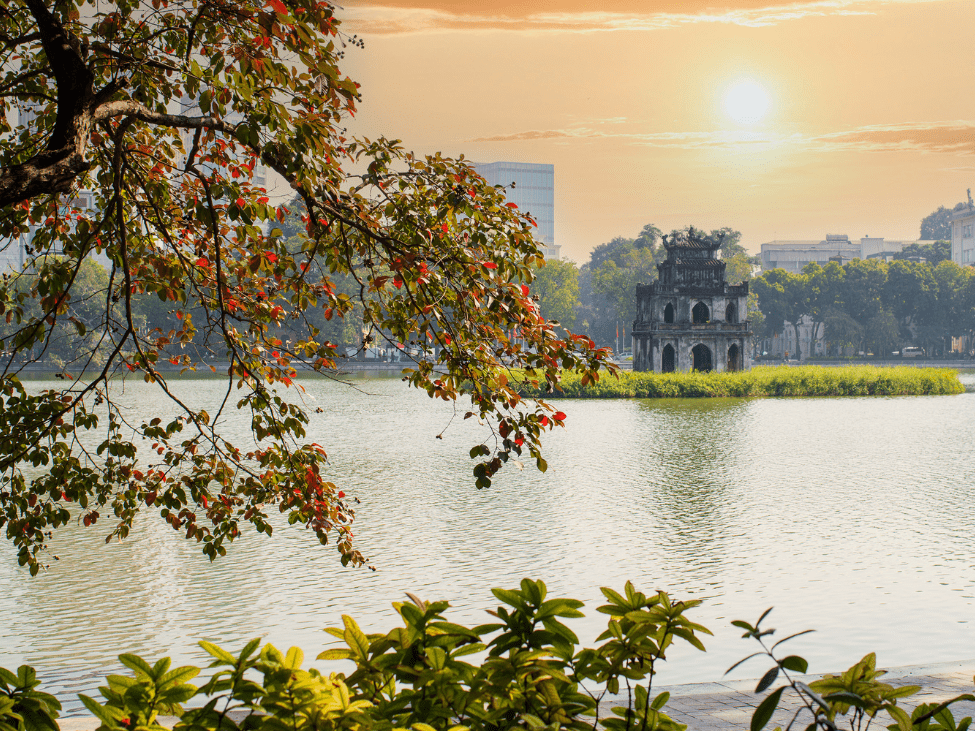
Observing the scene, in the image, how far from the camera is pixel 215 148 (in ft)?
18.0

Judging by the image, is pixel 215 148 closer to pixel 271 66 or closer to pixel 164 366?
pixel 271 66

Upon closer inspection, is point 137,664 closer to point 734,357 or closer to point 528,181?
point 734,357

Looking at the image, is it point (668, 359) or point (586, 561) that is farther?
point (668, 359)

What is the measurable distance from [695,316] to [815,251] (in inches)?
3585

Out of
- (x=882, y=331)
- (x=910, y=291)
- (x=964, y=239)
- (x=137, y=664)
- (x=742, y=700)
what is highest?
(x=964, y=239)

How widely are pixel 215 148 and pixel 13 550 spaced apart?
7.57 meters

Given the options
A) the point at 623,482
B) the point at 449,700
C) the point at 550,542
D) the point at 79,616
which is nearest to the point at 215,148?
the point at 449,700

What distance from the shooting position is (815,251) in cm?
13125

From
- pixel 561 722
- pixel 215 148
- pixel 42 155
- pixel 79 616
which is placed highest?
pixel 215 148

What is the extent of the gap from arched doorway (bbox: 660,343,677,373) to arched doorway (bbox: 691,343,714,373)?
0.98 m

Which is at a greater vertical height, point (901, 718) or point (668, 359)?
point (668, 359)

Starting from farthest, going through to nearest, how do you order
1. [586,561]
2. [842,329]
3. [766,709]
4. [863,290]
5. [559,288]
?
[559,288], [863,290], [842,329], [586,561], [766,709]

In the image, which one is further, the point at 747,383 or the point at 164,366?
the point at 164,366

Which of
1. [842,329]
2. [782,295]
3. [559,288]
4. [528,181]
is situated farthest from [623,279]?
[528,181]
